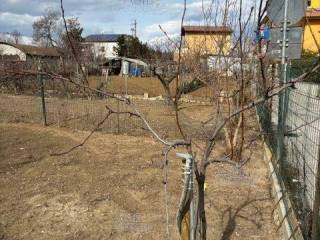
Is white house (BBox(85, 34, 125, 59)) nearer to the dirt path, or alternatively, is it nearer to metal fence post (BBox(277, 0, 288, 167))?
the dirt path

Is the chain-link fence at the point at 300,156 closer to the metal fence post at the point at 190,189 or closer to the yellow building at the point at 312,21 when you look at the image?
the yellow building at the point at 312,21

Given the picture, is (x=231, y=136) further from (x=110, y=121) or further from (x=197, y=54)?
(x=110, y=121)

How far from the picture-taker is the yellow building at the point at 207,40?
254 inches

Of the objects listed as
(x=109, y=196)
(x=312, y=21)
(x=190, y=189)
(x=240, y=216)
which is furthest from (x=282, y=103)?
(x=190, y=189)

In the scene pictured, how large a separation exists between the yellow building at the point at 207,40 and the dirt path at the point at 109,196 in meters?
1.88

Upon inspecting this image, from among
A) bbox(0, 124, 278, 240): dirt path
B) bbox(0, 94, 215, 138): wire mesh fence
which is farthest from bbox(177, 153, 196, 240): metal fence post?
bbox(0, 94, 215, 138): wire mesh fence

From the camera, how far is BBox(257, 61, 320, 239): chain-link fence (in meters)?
3.80

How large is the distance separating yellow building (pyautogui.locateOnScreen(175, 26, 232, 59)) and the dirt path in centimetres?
188

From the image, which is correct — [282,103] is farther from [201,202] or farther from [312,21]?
[201,202]

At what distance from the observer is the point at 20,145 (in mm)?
7812

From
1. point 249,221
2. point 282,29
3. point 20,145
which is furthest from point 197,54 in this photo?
point 249,221

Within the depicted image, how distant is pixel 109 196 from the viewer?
16.9 feet

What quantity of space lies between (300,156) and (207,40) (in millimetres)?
3958

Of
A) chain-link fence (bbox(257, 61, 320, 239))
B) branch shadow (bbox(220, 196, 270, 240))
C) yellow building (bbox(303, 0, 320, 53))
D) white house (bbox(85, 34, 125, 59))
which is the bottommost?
branch shadow (bbox(220, 196, 270, 240))
